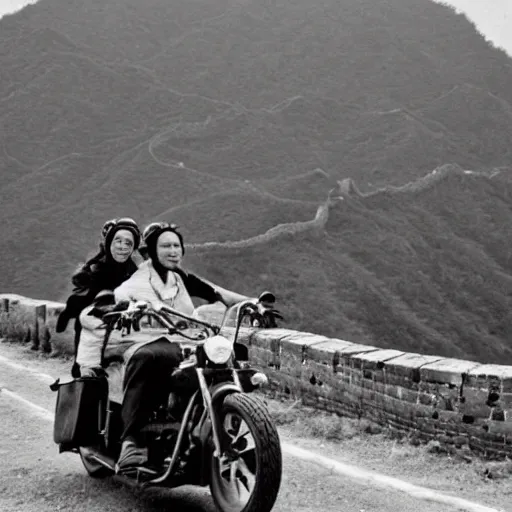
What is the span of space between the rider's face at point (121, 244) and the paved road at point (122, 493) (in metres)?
1.30

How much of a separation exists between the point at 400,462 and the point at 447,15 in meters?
107

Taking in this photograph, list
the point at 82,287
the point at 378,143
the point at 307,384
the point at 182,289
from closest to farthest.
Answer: the point at 182,289 → the point at 82,287 → the point at 307,384 → the point at 378,143

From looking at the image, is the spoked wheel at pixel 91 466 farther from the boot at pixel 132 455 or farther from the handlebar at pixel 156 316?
the handlebar at pixel 156 316

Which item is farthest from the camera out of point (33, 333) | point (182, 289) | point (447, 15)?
point (447, 15)

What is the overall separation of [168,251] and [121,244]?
561mm

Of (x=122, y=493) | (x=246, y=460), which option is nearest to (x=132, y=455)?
(x=122, y=493)

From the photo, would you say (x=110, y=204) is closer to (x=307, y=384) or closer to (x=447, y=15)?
(x=307, y=384)

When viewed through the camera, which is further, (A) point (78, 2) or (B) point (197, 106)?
(A) point (78, 2)

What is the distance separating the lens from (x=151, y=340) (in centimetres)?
389

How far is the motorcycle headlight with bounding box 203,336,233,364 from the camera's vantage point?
139 inches

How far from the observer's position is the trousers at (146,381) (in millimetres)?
3730

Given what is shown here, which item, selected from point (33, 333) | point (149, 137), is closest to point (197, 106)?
point (149, 137)

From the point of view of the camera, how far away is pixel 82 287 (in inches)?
184

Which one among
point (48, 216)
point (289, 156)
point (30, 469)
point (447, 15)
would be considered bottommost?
point (30, 469)
